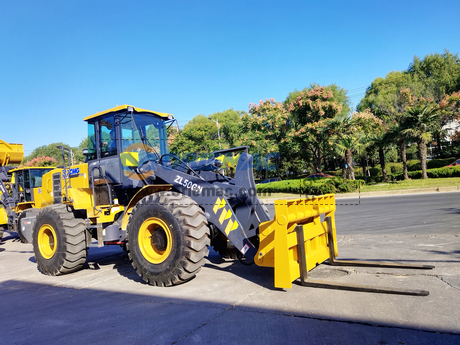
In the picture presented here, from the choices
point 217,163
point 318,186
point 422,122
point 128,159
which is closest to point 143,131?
point 128,159

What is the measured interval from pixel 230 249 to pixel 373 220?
21.5 ft

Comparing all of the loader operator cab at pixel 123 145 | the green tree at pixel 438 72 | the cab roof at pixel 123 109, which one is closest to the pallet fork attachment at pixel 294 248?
the loader operator cab at pixel 123 145

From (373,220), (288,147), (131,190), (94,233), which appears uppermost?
(288,147)

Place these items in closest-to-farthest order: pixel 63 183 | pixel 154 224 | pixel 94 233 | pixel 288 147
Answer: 1. pixel 154 224
2. pixel 94 233
3. pixel 63 183
4. pixel 288 147

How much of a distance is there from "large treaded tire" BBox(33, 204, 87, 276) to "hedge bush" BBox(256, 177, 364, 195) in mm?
17734

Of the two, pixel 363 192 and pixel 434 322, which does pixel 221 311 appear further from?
pixel 363 192

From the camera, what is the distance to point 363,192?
23.5m

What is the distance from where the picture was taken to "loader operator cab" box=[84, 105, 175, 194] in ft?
20.7

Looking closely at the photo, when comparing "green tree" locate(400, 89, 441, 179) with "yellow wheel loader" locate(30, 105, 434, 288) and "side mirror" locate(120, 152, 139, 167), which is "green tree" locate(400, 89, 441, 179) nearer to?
"yellow wheel loader" locate(30, 105, 434, 288)

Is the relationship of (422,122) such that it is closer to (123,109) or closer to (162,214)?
(123,109)

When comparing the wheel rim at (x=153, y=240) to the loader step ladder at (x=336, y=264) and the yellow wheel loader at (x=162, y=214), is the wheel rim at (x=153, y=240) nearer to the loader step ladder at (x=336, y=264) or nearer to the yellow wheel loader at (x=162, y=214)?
the yellow wheel loader at (x=162, y=214)

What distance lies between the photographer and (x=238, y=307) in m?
4.17

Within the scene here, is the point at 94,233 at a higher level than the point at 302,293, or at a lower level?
higher

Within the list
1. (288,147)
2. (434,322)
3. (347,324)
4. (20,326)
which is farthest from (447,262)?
(288,147)
